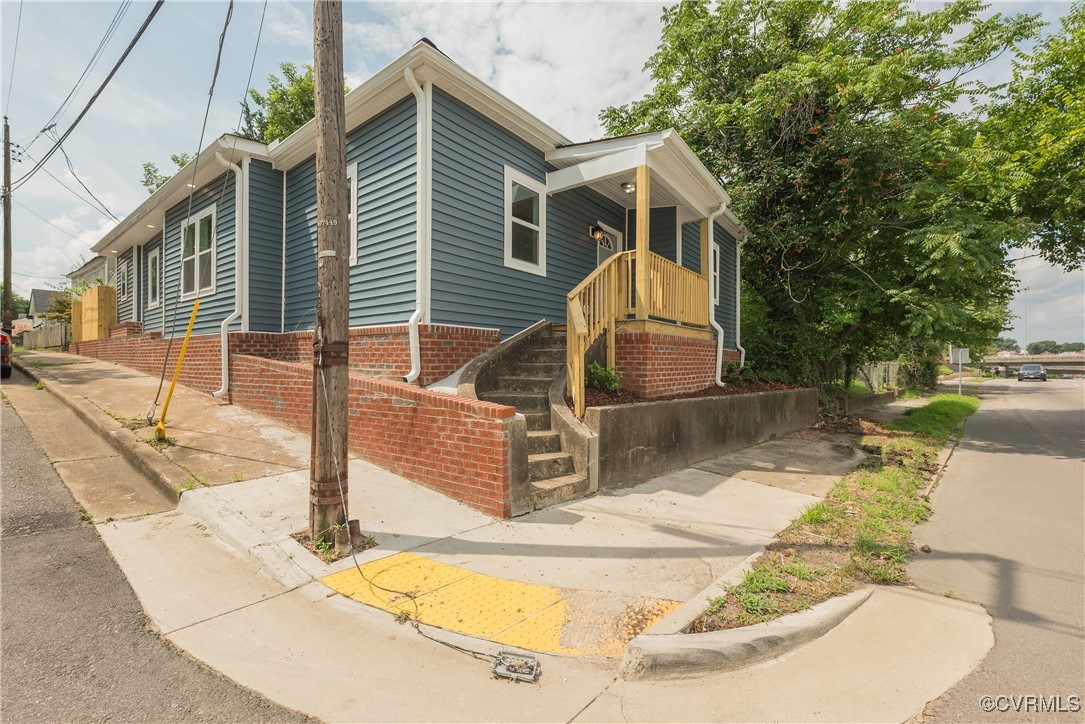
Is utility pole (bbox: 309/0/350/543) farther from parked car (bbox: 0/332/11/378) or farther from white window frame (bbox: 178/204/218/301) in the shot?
parked car (bbox: 0/332/11/378)

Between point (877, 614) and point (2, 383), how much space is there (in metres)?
16.5

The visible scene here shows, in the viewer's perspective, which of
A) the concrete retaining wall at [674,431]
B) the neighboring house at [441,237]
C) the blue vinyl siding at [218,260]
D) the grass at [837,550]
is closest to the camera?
the grass at [837,550]

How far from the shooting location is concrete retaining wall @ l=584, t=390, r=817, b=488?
6.03m

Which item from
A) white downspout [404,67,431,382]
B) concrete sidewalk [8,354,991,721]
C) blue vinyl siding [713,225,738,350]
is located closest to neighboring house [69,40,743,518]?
white downspout [404,67,431,382]

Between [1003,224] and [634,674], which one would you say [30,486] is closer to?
[634,674]

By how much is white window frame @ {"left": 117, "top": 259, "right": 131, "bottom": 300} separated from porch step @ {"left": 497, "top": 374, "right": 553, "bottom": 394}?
49.4 feet

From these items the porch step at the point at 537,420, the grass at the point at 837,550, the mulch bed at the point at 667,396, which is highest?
the mulch bed at the point at 667,396

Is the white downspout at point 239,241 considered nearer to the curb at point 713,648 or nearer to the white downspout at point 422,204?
the white downspout at point 422,204

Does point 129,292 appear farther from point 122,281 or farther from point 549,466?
point 549,466

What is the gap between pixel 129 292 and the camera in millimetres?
15125

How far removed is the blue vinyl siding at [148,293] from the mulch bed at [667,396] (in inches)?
449

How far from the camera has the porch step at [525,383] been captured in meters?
6.86

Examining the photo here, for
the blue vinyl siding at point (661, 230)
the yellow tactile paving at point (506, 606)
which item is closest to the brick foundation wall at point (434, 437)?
the yellow tactile paving at point (506, 606)

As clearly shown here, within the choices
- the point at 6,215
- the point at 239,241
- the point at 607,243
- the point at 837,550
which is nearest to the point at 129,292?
the point at 6,215
